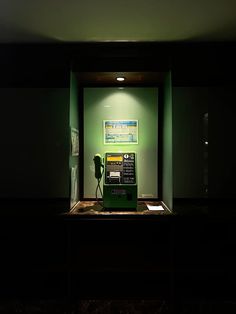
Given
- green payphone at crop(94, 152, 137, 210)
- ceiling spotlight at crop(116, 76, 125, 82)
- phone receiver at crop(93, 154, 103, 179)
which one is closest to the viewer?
A: green payphone at crop(94, 152, 137, 210)

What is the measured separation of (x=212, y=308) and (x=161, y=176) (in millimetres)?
1201

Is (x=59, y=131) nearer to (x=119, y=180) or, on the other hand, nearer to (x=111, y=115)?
(x=111, y=115)

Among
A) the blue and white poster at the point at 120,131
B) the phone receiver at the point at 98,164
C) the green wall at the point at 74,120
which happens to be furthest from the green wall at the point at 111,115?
the phone receiver at the point at 98,164

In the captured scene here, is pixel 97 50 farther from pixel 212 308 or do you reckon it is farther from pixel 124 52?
pixel 212 308

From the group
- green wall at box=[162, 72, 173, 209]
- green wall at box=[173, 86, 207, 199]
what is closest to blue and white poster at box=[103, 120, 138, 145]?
green wall at box=[162, 72, 173, 209]

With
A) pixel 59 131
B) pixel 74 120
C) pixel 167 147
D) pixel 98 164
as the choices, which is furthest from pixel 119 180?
pixel 59 131

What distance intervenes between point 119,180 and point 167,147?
535 millimetres

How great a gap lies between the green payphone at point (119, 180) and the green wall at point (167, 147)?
0.98ft

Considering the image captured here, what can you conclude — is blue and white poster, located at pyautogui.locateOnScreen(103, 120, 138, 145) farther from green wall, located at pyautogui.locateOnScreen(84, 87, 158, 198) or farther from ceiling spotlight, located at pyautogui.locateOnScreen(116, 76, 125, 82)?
ceiling spotlight, located at pyautogui.locateOnScreen(116, 76, 125, 82)

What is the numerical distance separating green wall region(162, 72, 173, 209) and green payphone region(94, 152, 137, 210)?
0.30m

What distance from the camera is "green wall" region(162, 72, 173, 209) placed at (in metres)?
2.43

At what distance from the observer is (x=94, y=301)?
2396 millimetres

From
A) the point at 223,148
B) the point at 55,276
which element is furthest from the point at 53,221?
the point at 223,148

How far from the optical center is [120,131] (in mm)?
2832
